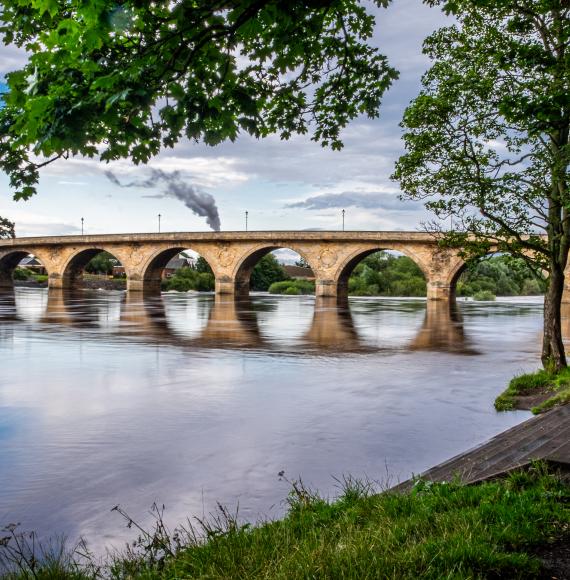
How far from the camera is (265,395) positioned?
31.2ft

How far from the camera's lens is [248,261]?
49.9 metres

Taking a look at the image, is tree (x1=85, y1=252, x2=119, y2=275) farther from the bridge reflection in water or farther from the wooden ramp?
the wooden ramp

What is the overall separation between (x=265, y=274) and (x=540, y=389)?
6976 centimetres

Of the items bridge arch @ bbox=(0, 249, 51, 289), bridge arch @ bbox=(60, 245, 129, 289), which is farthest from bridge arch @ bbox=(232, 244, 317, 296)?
bridge arch @ bbox=(0, 249, 51, 289)

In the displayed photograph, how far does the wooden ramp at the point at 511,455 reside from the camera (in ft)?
15.8

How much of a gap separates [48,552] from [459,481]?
321 centimetres

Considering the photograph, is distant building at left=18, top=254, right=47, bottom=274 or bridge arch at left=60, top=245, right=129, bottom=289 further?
distant building at left=18, top=254, right=47, bottom=274

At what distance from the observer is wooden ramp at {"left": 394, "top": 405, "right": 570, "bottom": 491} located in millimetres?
4820

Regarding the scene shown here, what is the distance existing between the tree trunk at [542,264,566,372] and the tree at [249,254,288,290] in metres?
65.9

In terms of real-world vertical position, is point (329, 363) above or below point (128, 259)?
below

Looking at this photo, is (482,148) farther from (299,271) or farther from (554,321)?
(299,271)

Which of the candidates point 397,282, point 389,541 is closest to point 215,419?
point 389,541

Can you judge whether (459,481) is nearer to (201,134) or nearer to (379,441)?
(379,441)

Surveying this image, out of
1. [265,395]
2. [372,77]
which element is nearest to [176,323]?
[265,395]
